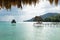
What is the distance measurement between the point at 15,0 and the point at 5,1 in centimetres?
6

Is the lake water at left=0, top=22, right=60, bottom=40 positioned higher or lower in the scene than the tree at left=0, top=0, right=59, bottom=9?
lower

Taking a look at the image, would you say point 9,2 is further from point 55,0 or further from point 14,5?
point 55,0

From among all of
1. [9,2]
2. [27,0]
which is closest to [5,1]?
[9,2]

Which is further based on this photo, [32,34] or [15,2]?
[32,34]

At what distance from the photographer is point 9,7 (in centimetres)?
99

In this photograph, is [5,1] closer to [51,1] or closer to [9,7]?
[9,7]

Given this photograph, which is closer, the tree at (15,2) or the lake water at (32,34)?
the tree at (15,2)

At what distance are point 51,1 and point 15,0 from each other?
20cm

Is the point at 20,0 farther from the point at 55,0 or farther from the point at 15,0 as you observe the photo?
the point at 55,0

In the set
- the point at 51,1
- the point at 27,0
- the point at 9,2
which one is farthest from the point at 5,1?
the point at 51,1

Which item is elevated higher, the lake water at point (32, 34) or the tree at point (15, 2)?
the tree at point (15, 2)

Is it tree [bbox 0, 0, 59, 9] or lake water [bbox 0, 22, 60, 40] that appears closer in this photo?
tree [bbox 0, 0, 59, 9]

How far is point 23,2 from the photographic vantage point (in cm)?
96

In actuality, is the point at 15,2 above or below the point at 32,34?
above
